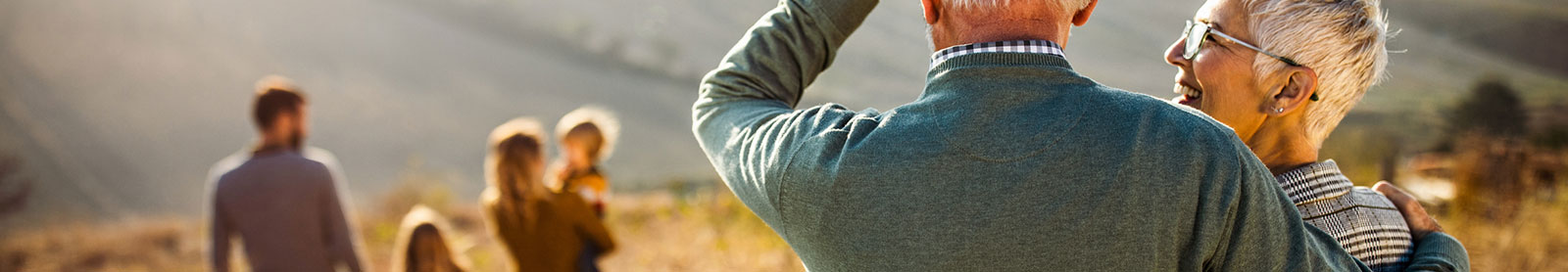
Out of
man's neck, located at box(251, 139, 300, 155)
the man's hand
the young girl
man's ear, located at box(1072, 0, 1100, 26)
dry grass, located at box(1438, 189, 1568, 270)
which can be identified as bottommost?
dry grass, located at box(1438, 189, 1568, 270)

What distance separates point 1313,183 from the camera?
1532mm

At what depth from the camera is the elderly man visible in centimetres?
100

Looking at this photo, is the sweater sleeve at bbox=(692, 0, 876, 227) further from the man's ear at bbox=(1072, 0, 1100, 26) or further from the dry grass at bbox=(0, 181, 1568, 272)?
the dry grass at bbox=(0, 181, 1568, 272)

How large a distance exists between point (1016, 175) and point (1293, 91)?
718 millimetres

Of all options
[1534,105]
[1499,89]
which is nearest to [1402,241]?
[1499,89]

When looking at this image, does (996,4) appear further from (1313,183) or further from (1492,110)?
(1492,110)

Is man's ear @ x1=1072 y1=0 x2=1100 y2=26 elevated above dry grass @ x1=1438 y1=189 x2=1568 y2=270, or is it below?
above

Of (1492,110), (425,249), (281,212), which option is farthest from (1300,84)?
(1492,110)

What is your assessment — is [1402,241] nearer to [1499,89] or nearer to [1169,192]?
[1169,192]

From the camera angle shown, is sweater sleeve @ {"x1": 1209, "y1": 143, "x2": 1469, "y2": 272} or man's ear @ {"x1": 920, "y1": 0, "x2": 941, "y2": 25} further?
man's ear @ {"x1": 920, "y1": 0, "x2": 941, "y2": 25}

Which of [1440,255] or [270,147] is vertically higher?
[270,147]

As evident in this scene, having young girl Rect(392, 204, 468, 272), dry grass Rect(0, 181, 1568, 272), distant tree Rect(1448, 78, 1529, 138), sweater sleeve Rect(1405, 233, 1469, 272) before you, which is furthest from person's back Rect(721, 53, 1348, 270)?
distant tree Rect(1448, 78, 1529, 138)

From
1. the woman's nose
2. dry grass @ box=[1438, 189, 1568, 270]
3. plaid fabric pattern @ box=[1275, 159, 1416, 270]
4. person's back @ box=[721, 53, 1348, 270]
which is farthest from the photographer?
dry grass @ box=[1438, 189, 1568, 270]

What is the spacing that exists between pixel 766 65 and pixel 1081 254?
473mm
